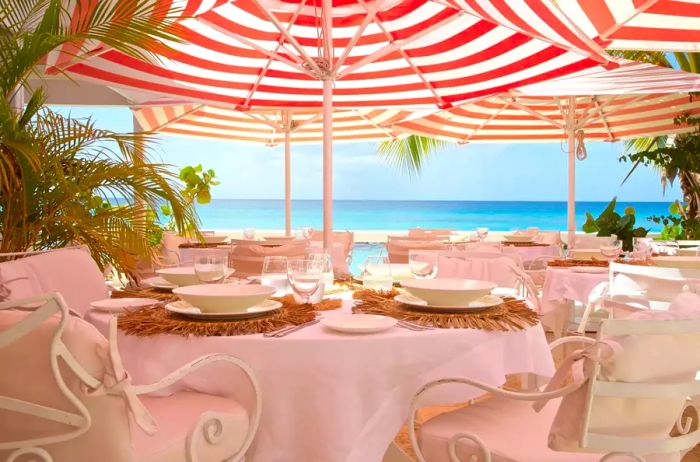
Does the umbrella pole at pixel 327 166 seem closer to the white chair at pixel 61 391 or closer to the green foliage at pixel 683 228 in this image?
the white chair at pixel 61 391

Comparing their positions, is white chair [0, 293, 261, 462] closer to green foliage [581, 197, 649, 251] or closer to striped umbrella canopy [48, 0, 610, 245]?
striped umbrella canopy [48, 0, 610, 245]

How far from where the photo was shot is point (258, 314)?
6.23ft

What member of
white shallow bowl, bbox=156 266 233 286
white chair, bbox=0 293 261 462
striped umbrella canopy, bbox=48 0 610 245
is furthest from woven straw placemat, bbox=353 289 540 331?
striped umbrella canopy, bbox=48 0 610 245

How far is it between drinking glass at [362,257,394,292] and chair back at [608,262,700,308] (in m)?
1.36

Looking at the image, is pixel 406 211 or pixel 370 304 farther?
pixel 406 211

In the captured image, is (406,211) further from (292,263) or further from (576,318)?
(292,263)

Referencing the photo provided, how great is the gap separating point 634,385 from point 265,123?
8.00 m

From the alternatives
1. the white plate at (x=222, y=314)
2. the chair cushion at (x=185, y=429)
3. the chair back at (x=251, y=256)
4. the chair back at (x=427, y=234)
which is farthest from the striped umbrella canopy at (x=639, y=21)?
the chair cushion at (x=185, y=429)

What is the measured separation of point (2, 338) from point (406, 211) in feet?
141

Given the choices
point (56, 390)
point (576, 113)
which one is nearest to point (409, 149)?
point (576, 113)

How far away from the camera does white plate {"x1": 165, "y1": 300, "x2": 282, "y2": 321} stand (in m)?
1.85

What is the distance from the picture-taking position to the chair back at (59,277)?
7.41ft

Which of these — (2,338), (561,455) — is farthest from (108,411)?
(561,455)

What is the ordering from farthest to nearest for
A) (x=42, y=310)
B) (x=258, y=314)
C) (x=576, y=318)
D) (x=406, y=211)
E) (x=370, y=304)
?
(x=406, y=211) < (x=576, y=318) < (x=370, y=304) < (x=258, y=314) < (x=42, y=310)
